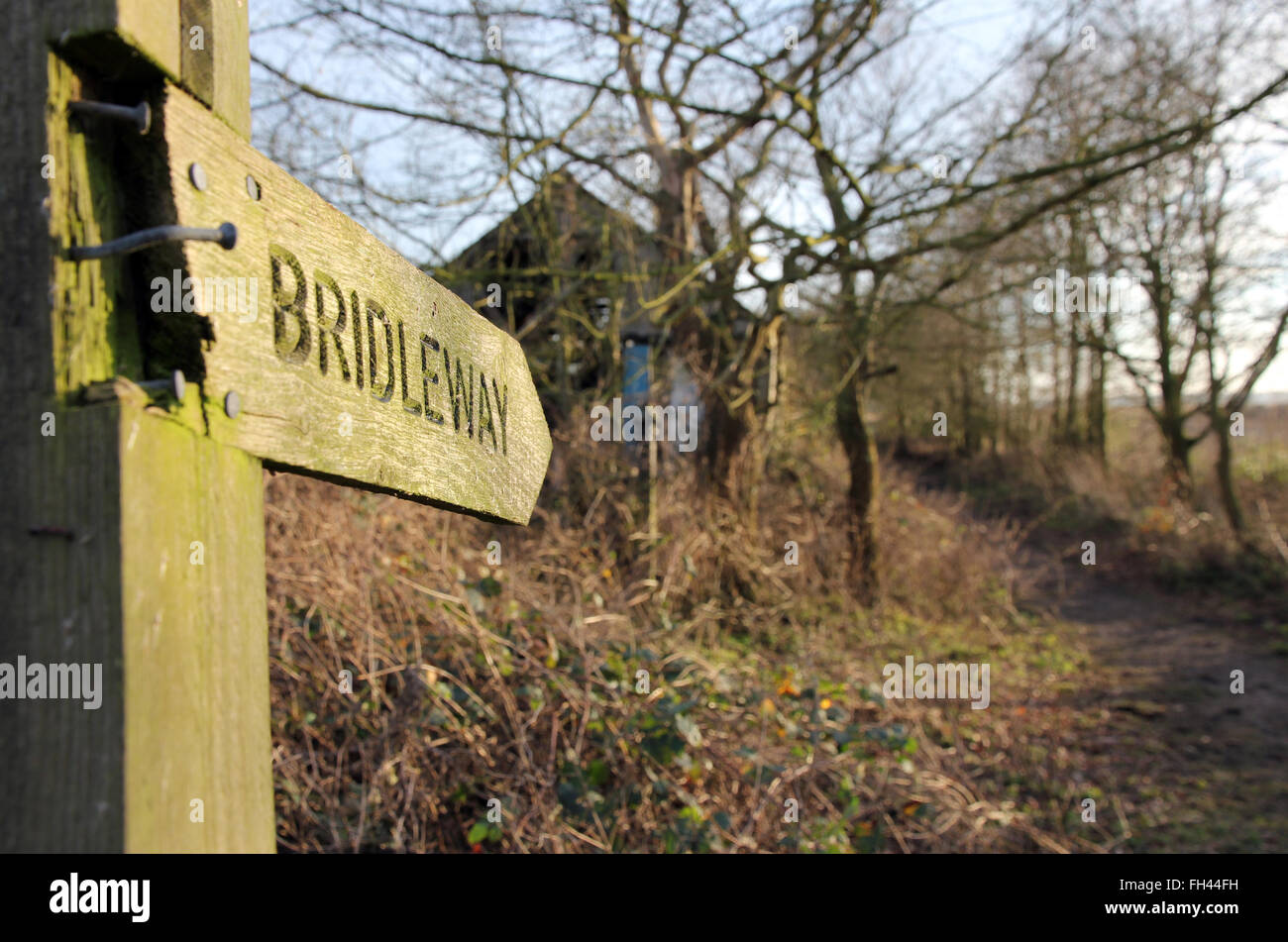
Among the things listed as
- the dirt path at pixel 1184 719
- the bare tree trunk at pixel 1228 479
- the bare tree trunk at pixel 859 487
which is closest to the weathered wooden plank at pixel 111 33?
the dirt path at pixel 1184 719

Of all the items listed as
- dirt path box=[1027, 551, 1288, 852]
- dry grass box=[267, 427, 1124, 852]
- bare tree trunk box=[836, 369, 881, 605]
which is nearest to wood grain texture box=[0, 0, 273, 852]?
dry grass box=[267, 427, 1124, 852]

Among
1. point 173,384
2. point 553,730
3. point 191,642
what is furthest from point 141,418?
point 553,730

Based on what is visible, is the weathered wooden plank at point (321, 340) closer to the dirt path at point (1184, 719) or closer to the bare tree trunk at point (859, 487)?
the dirt path at point (1184, 719)

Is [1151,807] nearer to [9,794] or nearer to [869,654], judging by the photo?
[869,654]

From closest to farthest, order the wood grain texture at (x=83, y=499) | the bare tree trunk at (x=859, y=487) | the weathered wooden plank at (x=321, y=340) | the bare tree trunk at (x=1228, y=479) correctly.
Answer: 1. the wood grain texture at (x=83, y=499)
2. the weathered wooden plank at (x=321, y=340)
3. the bare tree trunk at (x=859, y=487)
4. the bare tree trunk at (x=1228, y=479)

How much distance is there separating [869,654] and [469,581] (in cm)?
436

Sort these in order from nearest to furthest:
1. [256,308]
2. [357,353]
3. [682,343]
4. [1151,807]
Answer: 1. [256,308]
2. [357,353]
3. [1151,807]
4. [682,343]

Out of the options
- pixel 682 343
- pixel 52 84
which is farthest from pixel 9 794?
pixel 682 343

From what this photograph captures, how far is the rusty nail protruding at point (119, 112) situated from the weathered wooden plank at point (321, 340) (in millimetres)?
21

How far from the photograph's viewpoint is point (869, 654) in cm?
748

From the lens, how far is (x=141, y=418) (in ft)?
2.23

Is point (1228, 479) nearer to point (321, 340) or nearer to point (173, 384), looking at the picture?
point (321, 340)

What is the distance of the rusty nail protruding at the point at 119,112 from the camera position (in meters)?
0.70

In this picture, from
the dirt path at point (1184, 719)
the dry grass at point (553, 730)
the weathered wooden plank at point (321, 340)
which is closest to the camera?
the weathered wooden plank at point (321, 340)
